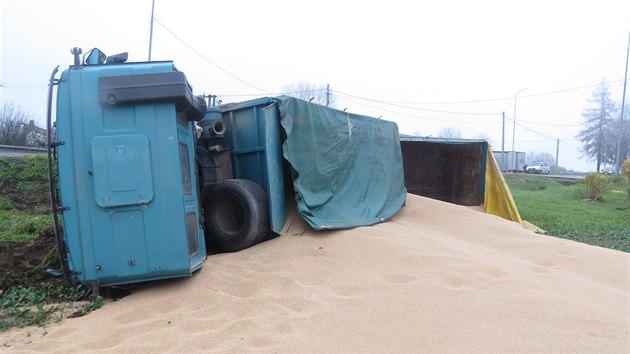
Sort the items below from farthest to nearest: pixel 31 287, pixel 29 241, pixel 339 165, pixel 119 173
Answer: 1. pixel 339 165
2. pixel 29 241
3. pixel 31 287
4. pixel 119 173

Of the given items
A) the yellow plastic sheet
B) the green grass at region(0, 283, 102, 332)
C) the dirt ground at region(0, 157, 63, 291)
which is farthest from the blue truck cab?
the yellow plastic sheet

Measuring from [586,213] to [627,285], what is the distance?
10916 mm

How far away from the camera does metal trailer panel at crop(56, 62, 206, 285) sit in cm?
387

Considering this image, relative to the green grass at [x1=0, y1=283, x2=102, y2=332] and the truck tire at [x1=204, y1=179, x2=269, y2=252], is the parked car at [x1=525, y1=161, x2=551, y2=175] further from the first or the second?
the green grass at [x1=0, y1=283, x2=102, y2=332]

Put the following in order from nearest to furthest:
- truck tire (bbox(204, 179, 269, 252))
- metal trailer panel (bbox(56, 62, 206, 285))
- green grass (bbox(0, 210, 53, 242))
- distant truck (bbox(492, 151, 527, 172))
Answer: metal trailer panel (bbox(56, 62, 206, 285)) → truck tire (bbox(204, 179, 269, 252)) → green grass (bbox(0, 210, 53, 242)) → distant truck (bbox(492, 151, 527, 172))

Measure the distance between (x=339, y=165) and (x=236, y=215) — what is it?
192 cm

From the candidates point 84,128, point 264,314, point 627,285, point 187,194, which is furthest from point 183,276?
point 627,285

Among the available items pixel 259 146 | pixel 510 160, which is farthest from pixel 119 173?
pixel 510 160

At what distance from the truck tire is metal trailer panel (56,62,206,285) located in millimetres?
1326

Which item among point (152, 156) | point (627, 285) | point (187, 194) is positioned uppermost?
point (152, 156)

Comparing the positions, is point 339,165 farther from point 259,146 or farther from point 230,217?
point 230,217

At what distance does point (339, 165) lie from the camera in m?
6.71

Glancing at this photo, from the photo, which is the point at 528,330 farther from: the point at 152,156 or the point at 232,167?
the point at 232,167

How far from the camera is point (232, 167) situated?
20.2 ft
